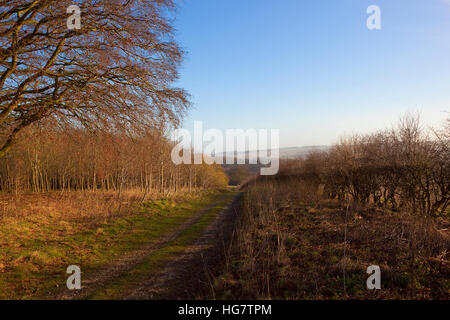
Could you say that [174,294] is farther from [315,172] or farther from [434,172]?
[315,172]

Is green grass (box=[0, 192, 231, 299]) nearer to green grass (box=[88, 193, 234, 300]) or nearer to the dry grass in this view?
green grass (box=[88, 193, 234, 300])

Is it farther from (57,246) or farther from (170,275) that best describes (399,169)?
(57,246)

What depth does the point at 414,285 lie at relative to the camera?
4.31 meters

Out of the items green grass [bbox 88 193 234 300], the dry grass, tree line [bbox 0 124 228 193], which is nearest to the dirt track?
green grass [bbox 88 193 234 300]

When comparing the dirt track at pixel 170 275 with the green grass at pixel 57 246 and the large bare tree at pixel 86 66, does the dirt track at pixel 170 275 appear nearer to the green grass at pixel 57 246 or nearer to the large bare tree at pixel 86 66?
the green grass at pixel 57 246

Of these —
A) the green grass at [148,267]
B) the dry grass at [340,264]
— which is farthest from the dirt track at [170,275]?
the dry grass at [340,264]

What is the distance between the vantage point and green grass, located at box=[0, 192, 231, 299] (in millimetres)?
5316

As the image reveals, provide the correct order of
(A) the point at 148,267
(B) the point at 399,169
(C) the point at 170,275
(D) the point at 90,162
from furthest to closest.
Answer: (D) the point at 90,162, (B) the point at 399,169, (A) the point at 148,267, (C) the point at 170,275

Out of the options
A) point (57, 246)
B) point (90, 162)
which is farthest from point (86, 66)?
point (90, 162)

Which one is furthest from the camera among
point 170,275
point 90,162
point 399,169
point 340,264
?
point 90,162

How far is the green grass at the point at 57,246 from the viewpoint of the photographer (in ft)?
17.4

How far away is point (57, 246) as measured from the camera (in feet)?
24.7
